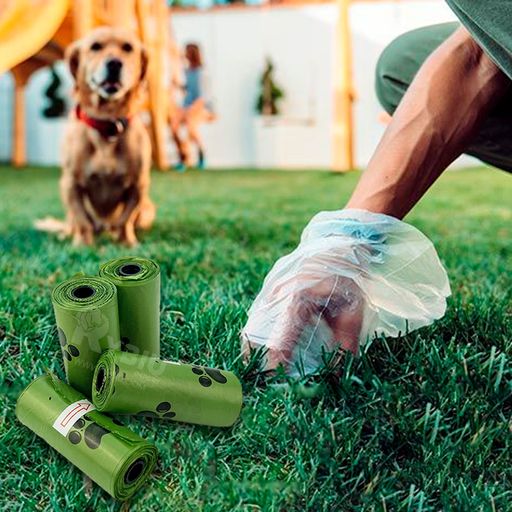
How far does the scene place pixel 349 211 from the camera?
959 millimetres

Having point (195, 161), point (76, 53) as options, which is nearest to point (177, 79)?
point (195, 161)

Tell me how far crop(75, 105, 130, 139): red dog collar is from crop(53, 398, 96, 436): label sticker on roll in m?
1.50

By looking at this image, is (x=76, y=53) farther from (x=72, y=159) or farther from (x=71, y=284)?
(x=71, y=284)

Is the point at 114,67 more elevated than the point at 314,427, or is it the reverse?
the point at 114,67

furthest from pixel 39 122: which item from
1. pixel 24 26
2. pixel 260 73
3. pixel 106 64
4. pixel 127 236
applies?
pixel 127 236

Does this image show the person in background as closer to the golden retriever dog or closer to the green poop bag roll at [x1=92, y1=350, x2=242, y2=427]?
the golden retriever dog

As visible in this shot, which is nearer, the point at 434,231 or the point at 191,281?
the point at 191,281

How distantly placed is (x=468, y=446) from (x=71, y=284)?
0.46m

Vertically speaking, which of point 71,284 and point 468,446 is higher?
point 71,284

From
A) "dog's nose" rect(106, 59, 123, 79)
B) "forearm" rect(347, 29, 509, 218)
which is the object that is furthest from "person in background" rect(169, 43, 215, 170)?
"forearm" rect(347, 29, 509, 218)

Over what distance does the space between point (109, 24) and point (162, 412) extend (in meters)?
3.33

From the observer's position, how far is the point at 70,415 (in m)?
0.72

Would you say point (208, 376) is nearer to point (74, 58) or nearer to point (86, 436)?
point (86, 436)

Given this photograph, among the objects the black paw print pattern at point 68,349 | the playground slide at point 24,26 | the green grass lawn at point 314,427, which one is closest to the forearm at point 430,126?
the green grass lawn at point 314,427
